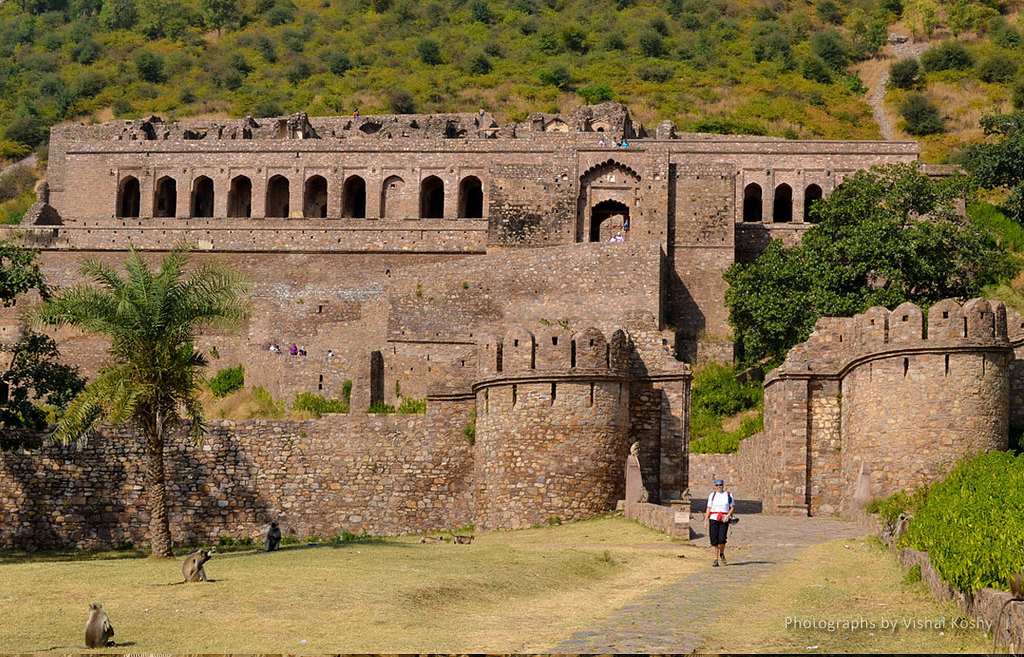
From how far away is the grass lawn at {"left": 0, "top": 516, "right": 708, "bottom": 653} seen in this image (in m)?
17.8

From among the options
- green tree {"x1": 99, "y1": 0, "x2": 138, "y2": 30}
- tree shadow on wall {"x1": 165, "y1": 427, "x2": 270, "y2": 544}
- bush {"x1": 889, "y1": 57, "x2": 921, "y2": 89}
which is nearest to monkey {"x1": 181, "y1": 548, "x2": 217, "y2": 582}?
tree shadow on wall {"x1": 165, "y1": 427, "x2": 270, "y2": 544}

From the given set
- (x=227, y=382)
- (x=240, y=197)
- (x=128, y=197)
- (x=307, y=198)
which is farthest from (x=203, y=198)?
(x=227, y=382)

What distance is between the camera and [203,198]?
7162cm

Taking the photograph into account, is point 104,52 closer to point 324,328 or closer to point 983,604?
point 324,328

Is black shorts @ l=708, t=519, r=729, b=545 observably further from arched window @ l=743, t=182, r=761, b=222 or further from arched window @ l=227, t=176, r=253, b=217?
arched window @ l=227, t=176, r=253, b=217

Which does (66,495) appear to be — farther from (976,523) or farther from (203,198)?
(203,198)

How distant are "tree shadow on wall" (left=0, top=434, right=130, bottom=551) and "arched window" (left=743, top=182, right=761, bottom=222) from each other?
129ft

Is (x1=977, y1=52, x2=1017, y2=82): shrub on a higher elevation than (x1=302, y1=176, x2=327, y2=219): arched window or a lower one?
higher

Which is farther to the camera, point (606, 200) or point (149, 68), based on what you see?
point (149, 68)

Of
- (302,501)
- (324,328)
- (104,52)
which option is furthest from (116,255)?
(104,52)

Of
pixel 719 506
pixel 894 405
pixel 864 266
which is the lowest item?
pixel 719 506

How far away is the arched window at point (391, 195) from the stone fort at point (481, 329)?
0.39 feet

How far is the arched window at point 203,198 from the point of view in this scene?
69.9 metres

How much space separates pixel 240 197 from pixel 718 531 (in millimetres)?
50288
